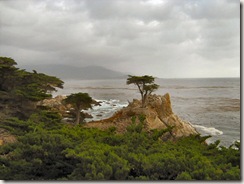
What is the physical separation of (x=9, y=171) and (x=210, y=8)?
159 inches

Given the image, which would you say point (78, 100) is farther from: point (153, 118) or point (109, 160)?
point (109, 160)

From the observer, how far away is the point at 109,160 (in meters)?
2.88

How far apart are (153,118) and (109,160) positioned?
8631 mm

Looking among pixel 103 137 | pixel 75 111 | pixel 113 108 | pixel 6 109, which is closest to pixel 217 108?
pixel 113 108

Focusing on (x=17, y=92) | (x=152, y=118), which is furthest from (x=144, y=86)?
(x=17, y=92)

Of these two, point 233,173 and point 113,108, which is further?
point 113,108

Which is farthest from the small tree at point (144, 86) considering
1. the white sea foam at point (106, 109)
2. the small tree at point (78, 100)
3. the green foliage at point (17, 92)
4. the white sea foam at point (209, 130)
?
the green foliage at point (17, 92)

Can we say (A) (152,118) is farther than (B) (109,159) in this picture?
Yes

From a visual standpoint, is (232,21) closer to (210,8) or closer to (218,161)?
(210,8)

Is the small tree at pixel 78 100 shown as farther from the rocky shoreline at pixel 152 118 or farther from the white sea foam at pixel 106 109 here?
the white sea foam at pixel 106 109

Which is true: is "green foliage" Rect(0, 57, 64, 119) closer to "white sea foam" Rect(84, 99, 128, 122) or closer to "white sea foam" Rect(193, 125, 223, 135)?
"white sea foam" Rect(84, 99, 128, 122)

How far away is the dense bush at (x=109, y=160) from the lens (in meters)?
2.79

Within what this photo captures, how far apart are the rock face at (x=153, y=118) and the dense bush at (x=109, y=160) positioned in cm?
661

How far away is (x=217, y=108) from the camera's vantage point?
18750mm
